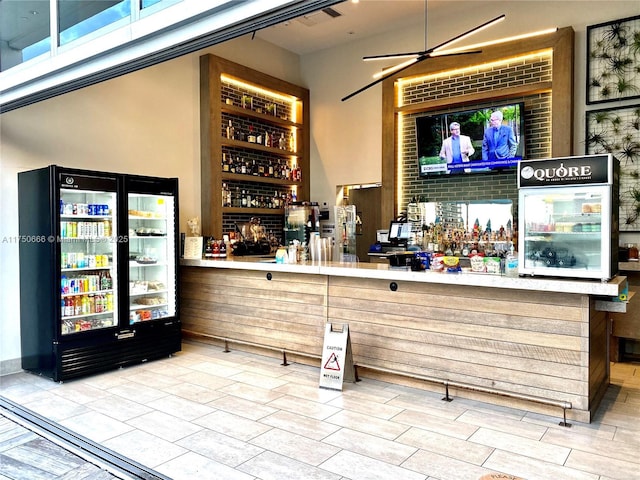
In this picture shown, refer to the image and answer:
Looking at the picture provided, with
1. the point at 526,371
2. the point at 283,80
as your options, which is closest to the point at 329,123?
the point at 283,80

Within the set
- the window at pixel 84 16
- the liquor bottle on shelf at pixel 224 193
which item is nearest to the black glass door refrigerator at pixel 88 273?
the window at pixel 84 16

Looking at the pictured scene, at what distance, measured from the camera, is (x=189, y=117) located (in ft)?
22.2

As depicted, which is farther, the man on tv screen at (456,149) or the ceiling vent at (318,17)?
the ceiling vent at (318,17)

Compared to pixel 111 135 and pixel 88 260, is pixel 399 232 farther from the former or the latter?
pixel 88 260

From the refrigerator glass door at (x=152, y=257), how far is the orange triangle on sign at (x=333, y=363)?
215 cm

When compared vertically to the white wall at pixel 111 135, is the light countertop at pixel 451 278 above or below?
below

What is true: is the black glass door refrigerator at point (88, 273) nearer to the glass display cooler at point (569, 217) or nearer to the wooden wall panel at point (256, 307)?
the wooden wall panel at point (256, 307)

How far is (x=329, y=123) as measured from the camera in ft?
27.8

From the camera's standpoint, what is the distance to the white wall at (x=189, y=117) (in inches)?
197

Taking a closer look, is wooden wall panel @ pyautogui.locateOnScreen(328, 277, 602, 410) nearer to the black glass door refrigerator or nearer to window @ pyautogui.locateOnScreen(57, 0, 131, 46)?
the black glass door refrigerator

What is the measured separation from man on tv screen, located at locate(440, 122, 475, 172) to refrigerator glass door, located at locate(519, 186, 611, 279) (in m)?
3.09

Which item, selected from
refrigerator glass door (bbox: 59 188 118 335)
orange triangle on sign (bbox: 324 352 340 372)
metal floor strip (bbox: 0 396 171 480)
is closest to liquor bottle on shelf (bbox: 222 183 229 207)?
refrigerator glass door (bbox: 59 188 118 335)

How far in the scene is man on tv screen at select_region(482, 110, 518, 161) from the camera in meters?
6.54

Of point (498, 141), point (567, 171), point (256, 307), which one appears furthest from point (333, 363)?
point (498, 141)
